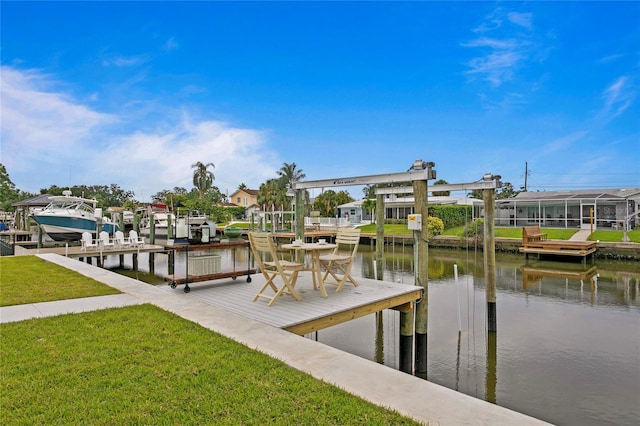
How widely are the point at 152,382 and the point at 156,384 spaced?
0.06m

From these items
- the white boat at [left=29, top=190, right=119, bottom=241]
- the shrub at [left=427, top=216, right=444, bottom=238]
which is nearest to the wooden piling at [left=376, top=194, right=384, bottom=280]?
the white boat at [left=29, top=190, right=119, bottom=241]

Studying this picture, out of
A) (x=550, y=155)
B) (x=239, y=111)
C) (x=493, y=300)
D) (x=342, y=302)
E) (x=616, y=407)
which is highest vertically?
(x=239, y=111)

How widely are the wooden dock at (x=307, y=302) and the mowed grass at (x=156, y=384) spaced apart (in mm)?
1179

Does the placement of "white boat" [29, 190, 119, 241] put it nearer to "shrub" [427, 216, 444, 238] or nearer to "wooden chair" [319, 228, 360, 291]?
"wooden chair" [319, 228, 360, 291]

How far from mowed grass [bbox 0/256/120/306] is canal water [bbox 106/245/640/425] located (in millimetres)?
4530

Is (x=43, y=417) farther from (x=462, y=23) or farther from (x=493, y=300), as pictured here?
(x=462, y=23)

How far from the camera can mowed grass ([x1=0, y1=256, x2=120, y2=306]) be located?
20.9 feet

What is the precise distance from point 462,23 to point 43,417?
21560 millimetres

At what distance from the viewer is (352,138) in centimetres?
3125

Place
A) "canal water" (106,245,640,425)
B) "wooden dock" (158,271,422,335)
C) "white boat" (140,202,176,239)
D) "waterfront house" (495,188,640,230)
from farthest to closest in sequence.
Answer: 1. "white boat" (140,202,176,239)
2. "waterfront house" (495,188,640,230)
3. "canal water" (106,245,640,425)
4. "wooden dock" (158,271,422,335)

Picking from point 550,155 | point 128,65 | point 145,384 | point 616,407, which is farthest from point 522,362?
point 550,155

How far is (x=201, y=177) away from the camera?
5981cm

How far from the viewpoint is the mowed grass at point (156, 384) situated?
2.58 meters

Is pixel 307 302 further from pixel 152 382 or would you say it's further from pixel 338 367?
pixel 152 382
